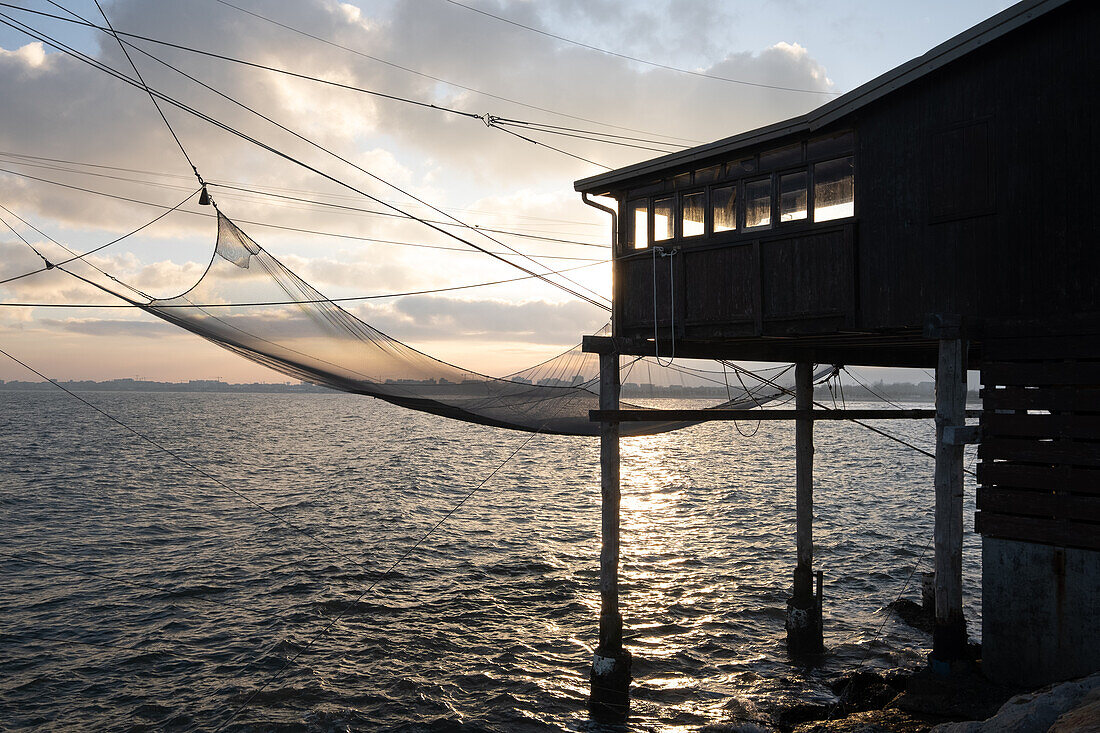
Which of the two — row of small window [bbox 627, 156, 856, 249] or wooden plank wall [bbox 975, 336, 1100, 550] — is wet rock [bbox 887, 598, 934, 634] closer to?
wooden plank wall [bbox 975, 336, 1100, 550]

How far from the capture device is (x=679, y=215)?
1214cm

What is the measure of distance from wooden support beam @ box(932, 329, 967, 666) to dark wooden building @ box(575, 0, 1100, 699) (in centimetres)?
19

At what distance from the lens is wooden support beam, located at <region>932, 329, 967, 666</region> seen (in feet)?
28.5

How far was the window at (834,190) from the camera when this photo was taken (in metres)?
10.3

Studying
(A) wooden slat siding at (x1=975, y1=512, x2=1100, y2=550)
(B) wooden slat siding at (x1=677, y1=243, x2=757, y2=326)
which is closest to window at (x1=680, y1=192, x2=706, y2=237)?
(B) wooden slat siding at (x1=677, y1=243, x2=757, y2=326)

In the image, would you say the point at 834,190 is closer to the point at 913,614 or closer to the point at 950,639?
the point at 950,639

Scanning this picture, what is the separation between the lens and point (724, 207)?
11.6 metres

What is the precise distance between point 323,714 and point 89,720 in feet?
13.1

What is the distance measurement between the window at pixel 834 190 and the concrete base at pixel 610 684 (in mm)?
8099

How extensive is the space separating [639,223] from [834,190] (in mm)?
3671

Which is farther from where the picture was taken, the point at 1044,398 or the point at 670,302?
the point at 670,302

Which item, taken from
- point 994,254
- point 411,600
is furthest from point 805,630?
point 411,600

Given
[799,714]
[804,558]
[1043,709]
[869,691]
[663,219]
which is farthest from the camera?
[804,558]

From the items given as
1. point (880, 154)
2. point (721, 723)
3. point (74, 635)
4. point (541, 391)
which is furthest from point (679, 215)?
point (74, 635)
